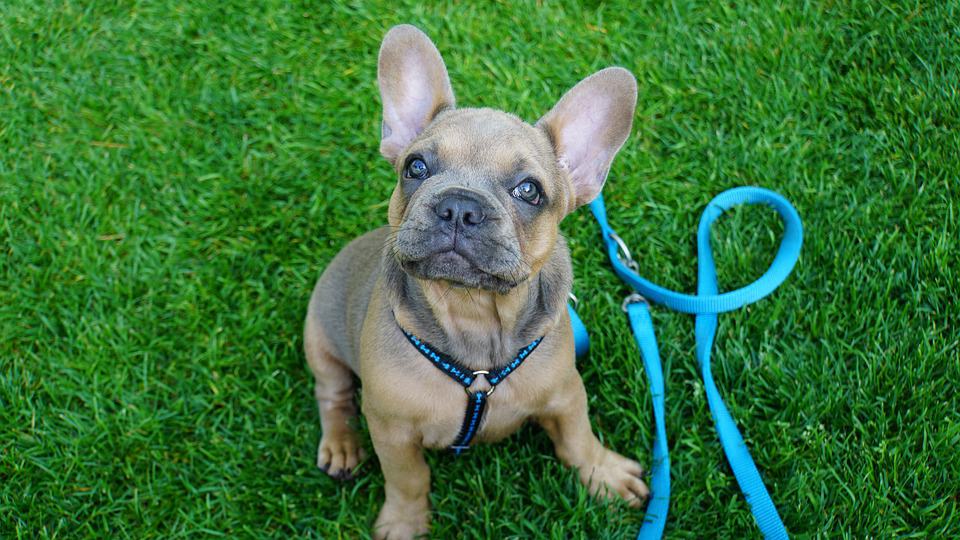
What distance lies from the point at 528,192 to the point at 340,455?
193cm

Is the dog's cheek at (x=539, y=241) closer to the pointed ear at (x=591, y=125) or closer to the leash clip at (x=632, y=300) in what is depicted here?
the pointed ear at (x=591, y=125)

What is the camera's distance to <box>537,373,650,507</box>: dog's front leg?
3.89 metres

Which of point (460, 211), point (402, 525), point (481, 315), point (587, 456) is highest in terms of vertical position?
point (460, 211)

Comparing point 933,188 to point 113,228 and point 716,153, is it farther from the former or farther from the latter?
point 113,228

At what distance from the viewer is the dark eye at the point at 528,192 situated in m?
3.26

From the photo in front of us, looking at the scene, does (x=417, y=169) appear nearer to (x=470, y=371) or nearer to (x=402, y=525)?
(x=470, y=371)

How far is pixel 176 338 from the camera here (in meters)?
4.93

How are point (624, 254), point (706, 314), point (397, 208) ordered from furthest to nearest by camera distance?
1. point (624, 254)
2. point (706, 314)
3. point (397, 208)

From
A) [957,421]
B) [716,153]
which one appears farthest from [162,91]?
[957,421]

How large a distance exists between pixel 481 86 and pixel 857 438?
10.8 feet

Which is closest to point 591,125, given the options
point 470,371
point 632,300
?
point 470,371

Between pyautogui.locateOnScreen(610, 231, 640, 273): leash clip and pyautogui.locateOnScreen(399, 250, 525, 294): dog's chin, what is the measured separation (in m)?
1.85

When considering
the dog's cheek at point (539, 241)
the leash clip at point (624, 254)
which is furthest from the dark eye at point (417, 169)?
the leash clip at point (624, 254)

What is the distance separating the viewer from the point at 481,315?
3.42 m
